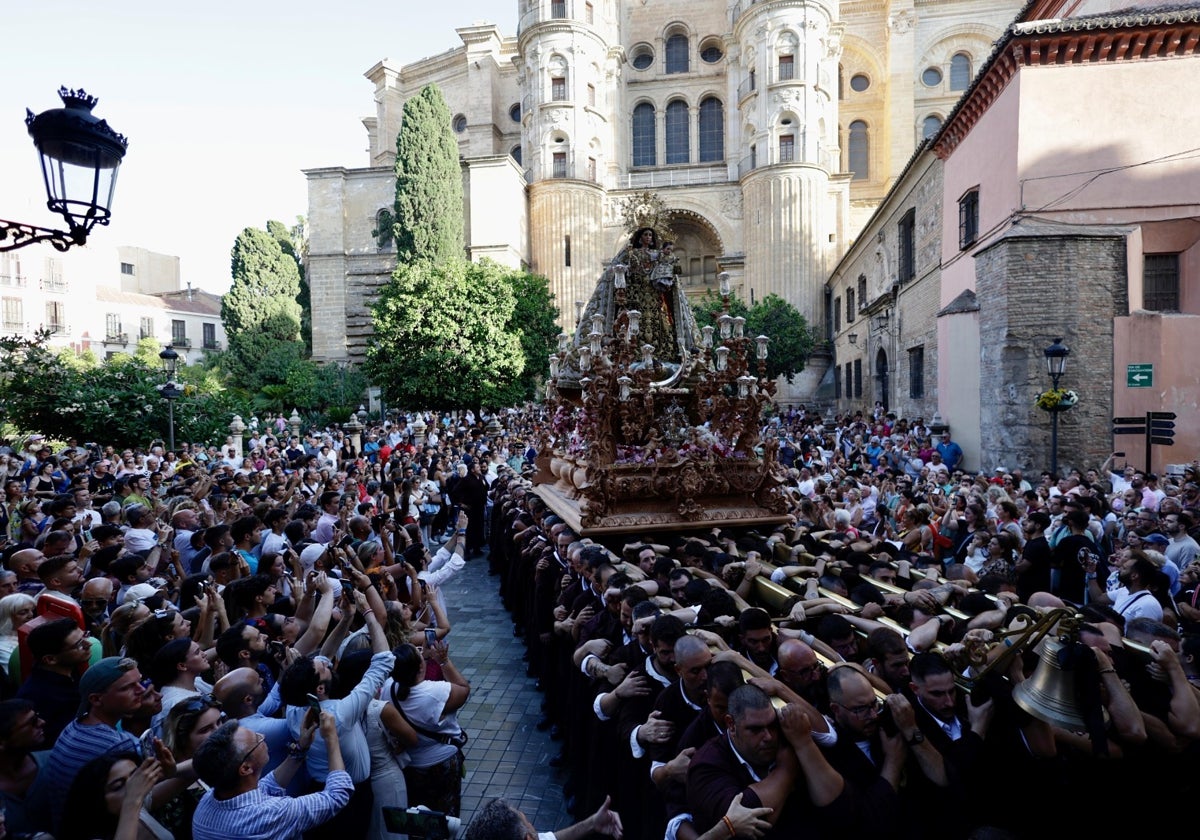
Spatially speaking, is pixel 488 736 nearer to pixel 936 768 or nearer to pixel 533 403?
pixel 936 768

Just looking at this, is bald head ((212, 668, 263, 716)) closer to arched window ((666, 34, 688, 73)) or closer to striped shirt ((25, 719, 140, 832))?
striped shirt ((25, 719, 140, 832))

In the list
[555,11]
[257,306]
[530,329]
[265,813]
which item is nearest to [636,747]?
[265,813]

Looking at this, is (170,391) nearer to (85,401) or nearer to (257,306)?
(85,401)

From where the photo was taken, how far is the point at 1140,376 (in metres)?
12.9

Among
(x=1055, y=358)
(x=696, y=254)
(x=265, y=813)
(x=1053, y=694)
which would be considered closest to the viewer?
(x=1053, y=694)

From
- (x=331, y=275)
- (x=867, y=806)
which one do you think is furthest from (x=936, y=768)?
(x=331, y=275)

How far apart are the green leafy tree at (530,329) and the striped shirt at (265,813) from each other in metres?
26.4

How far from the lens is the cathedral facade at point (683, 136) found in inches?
1533

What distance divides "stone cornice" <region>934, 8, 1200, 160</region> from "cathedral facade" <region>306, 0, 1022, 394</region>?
82.7ft

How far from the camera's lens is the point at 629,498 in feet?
27.3

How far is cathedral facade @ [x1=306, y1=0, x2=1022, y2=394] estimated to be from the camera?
128 ft

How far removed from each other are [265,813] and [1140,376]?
49.6 ft

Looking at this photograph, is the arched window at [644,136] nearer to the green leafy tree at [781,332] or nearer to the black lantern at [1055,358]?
the green leafy tree at [781,332]

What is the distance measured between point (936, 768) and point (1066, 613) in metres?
0.85
